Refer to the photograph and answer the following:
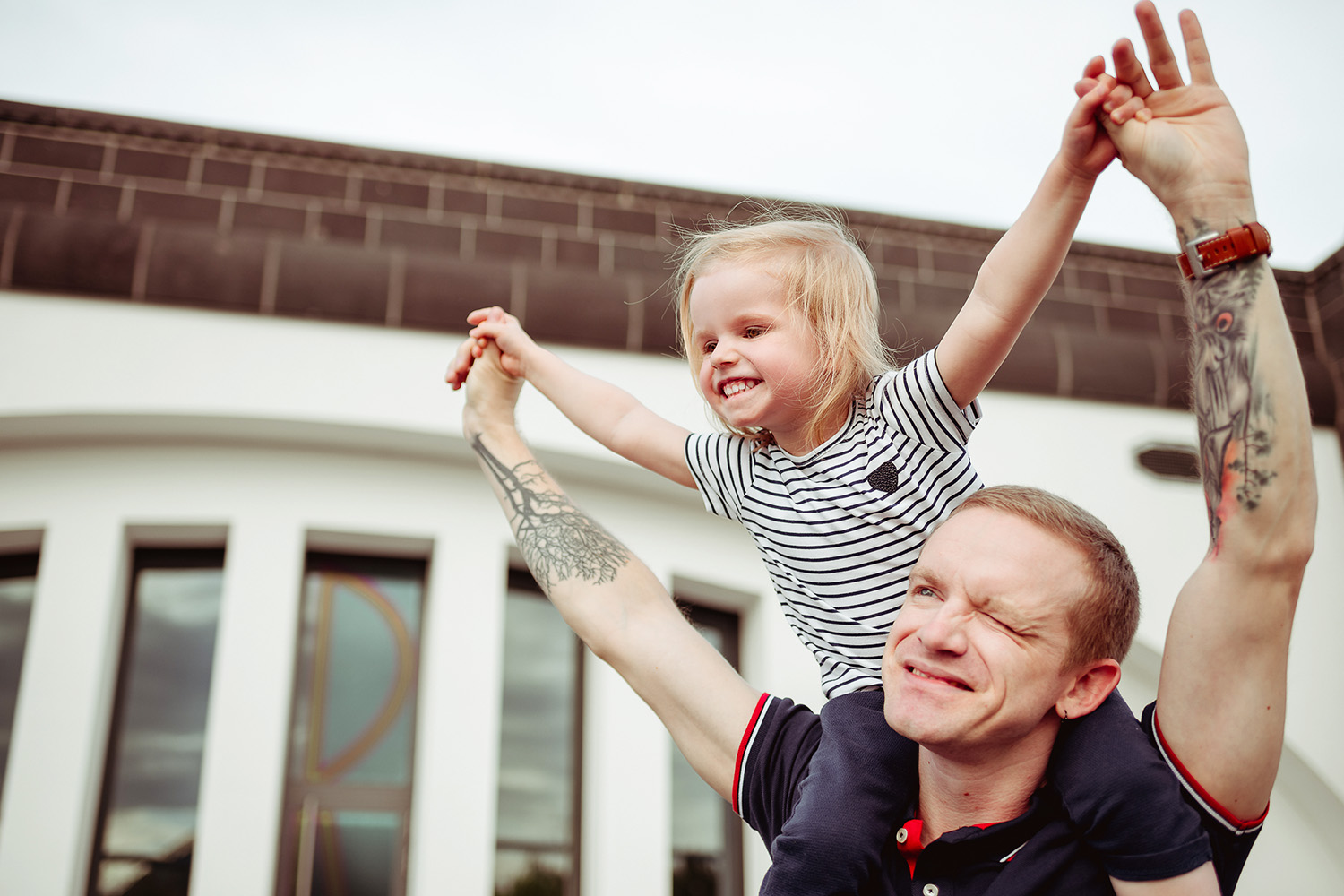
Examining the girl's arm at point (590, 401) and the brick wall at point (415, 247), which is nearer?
the girl's arm at point (590, 401)

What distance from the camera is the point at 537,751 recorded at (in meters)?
4.50

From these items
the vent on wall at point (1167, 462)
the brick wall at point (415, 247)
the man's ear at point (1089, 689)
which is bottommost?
the man's ear at point (1089, 689)

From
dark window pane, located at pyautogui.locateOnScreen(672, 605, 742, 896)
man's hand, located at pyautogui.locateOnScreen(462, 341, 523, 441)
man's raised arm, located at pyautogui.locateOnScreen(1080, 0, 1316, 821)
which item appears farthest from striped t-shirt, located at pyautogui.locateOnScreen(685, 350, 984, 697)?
dark window pane, located at pyautogui.locateOnScreen(672, 605, 742, 896)

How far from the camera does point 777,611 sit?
455 centimetres

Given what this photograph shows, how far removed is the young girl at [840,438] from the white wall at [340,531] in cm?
228

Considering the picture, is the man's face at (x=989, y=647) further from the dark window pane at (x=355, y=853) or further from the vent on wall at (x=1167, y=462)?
the vent on wall at (x=1167, y=462)

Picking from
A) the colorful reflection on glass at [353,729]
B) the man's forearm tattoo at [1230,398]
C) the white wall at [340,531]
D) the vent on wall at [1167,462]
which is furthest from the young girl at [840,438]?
the vent on wall at [1167,462]

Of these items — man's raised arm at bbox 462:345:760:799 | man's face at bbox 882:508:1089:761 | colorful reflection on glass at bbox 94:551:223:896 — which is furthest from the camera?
colorful reflection on glass at bbox 94:551:223:896

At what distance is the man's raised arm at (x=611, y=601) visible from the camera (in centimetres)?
154

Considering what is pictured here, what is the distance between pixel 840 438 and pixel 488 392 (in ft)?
2.20

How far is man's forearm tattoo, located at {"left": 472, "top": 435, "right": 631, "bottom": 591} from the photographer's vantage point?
178cm

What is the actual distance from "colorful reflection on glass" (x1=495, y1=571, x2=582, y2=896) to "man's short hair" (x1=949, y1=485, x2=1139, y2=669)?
341 cm

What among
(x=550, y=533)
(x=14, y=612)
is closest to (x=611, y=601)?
(x=550, y=533)

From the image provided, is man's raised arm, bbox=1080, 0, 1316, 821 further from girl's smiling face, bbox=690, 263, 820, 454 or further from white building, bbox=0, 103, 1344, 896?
white building, bbox=0, 103, 1344, 896
